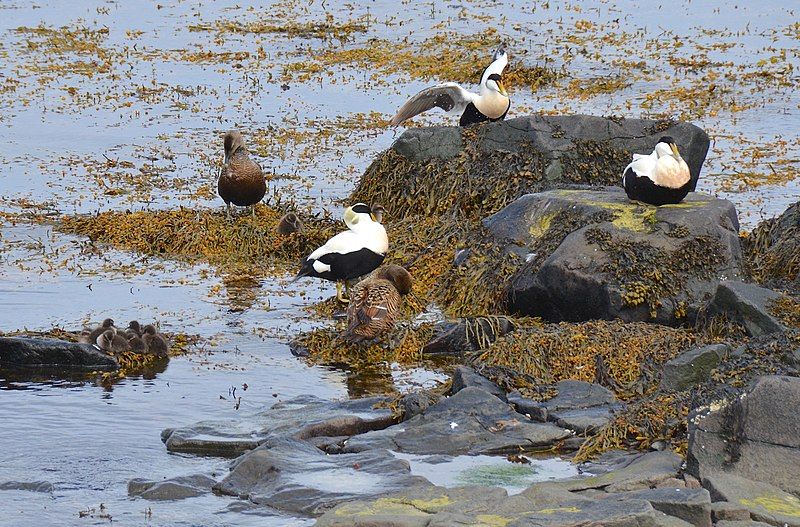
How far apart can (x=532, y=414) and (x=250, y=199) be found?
267 inches

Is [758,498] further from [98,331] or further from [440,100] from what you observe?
[440,100]

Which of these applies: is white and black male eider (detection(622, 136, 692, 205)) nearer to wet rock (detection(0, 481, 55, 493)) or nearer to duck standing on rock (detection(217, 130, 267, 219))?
duck standing on rock (detection(217, 130, 267, 219))

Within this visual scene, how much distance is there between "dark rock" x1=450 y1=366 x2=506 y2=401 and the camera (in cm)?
948

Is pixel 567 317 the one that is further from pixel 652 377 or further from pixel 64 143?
pixel 64 143

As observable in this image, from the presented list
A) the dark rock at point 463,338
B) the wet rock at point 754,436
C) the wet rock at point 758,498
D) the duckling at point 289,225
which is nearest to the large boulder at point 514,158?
the duckling at point 289,225

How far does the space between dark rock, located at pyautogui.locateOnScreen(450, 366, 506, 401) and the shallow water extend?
2.04 ft

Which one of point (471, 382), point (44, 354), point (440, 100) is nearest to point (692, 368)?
point (471, 382)

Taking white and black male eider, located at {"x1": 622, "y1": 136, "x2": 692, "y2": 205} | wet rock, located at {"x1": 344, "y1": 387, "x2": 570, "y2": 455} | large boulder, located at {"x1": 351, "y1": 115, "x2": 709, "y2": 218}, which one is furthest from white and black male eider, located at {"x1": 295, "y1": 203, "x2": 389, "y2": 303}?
wet rock, located at {"x1": 344, "y1": 387, "x2": 570, "y2": 455}

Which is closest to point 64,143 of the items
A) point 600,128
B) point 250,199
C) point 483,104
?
point 250,199

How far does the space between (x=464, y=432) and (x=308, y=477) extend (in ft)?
4.14

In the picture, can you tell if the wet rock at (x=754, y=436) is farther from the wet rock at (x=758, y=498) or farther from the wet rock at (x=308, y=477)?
the wet rock at (x=308, y=477)

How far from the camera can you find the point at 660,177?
11844mm

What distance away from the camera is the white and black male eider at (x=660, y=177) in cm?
1183

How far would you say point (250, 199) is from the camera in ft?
49.5
